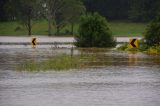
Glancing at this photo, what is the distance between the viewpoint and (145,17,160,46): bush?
140ft

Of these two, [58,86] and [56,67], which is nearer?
[58,86]

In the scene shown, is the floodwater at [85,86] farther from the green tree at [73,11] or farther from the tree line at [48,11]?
the tree line at [48,11]

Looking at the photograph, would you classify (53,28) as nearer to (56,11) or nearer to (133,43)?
(56,11)

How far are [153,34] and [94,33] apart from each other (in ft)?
17.8

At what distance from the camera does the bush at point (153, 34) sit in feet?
140

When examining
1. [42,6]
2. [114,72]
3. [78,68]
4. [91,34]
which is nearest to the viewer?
[114,72]

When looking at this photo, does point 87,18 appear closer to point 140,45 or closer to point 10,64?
point 140,45

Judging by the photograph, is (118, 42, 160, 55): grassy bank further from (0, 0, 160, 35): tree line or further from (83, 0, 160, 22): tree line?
(83, 0, 160, 22): tree line

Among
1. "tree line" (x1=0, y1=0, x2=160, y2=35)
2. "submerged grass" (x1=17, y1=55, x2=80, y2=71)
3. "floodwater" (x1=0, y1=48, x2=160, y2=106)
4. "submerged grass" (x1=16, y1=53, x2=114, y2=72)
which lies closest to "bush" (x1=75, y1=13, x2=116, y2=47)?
"submerged grass" (x1=16, y1=53, x2=114, y2=72)

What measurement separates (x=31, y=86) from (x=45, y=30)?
8420cm

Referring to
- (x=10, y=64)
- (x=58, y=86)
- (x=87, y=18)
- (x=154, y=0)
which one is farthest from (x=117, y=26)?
(x=58, y=86)

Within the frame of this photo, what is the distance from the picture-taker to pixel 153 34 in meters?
43.0

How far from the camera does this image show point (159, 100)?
16.2 m

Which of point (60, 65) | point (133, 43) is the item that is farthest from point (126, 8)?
point (60, 65)
